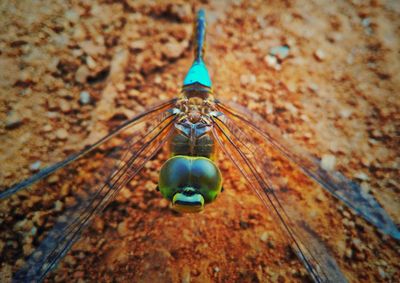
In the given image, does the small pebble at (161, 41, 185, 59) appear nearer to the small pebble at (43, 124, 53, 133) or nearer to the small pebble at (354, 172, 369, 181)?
the small pebble at (43, 124, 53, 133)

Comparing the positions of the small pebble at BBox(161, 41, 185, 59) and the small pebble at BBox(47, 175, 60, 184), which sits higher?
the small pebble at BBox(161, 41, 185, 59)

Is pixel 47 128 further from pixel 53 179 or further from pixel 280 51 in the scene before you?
pixel 280 51

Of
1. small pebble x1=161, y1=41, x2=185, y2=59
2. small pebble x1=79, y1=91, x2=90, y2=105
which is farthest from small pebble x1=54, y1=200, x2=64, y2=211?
small pebble x1=161, y1=41, x2=185, y2=59

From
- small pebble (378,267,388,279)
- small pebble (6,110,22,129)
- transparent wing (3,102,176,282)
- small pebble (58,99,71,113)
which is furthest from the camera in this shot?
small pebble (58,99,71,113)

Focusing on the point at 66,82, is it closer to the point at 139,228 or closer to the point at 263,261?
the point at 139,228

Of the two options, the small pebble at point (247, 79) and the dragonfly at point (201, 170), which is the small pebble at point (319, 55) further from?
the dragonfly at point (201, 170)

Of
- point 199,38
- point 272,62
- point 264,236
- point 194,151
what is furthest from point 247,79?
point 264,236

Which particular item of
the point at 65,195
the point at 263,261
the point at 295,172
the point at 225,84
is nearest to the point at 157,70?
the point at 225,84
